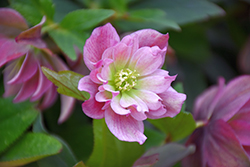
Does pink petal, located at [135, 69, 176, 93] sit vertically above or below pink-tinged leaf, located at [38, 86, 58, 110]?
above

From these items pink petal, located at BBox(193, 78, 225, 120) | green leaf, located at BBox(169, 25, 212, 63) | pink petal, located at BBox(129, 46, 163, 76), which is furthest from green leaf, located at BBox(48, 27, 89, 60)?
green leaf, located at BBox(169, 25, 212, 63)

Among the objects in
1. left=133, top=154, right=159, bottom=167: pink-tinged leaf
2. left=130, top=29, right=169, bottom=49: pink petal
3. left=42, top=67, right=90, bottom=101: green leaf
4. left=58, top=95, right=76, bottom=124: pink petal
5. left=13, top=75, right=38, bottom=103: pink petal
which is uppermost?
left=130, top=29, right=169, bottom=49: pink petal

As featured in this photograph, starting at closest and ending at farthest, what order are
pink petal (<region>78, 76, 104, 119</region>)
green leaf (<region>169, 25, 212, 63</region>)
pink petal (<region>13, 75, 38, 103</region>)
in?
1. pink petal (<region>78, 76, 104, 119</region>)
2. pink petal (<region>13, 75, 38, 103</region>)
3. green leaf (<region>169, 25, 212, 63</region>)

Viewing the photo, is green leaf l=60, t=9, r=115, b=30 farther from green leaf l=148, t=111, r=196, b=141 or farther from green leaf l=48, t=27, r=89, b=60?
green leaf l=148, t=111, r=196, b=141

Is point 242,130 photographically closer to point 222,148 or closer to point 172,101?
point 222,148

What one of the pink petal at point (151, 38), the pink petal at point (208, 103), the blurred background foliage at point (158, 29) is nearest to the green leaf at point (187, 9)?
the blurred background foliage at point (158, 29)
